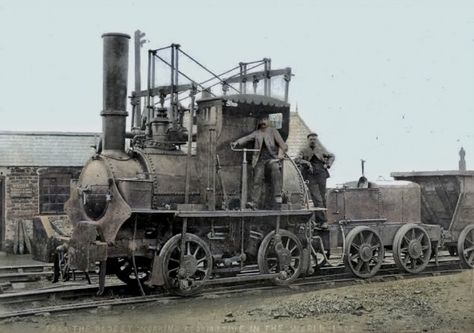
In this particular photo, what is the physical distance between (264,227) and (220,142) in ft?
5.66

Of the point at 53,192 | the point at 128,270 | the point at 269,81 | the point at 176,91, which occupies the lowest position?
the point at 128,270

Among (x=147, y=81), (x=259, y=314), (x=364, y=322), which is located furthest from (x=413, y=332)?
(x=147, y=81)

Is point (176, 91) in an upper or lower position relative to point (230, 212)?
upper

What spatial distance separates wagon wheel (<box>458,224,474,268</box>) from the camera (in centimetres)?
1336

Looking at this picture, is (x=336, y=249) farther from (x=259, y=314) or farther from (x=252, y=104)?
(x=259, y=314)

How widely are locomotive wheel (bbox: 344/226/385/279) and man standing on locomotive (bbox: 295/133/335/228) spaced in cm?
92

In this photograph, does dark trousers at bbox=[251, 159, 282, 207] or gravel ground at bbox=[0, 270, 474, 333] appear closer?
gravel ground at bbox=[0, 270, 474, 333]

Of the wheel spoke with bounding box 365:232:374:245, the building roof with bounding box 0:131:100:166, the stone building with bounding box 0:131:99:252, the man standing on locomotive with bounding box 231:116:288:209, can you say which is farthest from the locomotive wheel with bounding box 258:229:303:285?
the stone building with bounding box 0:131:99:252

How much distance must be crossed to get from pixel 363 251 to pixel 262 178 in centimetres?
271

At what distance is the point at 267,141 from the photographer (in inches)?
429

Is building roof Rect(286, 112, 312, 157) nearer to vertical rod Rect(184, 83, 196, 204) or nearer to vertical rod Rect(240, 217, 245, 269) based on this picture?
vertical rod Rect(240, 217, 245, 269)

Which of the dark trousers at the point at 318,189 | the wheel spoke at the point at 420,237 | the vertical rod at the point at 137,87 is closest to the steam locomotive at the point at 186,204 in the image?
the dark trousers at the point at 318,189

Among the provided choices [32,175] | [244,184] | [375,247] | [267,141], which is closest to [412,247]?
[375,247]

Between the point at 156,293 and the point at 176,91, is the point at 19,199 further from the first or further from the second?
the point at 156,293
